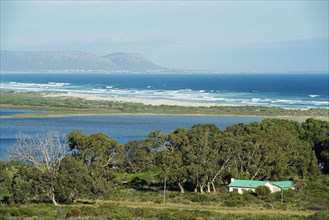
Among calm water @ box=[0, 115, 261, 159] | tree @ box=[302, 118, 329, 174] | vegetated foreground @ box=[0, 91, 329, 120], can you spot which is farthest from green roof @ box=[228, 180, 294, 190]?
vegetated foreground @ box=[0, 91, 329, 120]

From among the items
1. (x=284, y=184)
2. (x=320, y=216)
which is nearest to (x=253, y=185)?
(x=284, y=184)

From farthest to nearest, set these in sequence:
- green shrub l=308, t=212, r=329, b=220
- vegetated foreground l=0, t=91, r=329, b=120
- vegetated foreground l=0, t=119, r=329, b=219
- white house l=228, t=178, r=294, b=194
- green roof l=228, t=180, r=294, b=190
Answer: vegetated foreground l=0, t=91, r=329, b=120, green roof l=228, t=180, r=294, b=190, white house l=228, t=178, r=294, b=194, vegetated foreground l=0, t=119, r=329, b=219, green shrub l=308, t=212, r=329, b=220

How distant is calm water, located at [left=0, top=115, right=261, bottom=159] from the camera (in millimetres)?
67500

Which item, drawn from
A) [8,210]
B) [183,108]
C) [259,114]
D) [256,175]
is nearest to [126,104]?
[183,108]

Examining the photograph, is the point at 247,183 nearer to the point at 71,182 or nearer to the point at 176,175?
the point at 176,175

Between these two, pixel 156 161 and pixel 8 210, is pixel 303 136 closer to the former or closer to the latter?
pixel 156 161

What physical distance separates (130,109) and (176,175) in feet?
199

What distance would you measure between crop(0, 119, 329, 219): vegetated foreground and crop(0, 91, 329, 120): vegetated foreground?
39411mm

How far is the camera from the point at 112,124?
78.6m

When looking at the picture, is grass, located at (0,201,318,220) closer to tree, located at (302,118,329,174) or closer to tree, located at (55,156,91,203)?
tree, located at (55,156,91,203)

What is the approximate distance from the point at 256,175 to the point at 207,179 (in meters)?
4.41

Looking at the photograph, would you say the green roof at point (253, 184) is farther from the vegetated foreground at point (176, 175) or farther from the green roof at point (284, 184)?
the vegetated foreground at point (176, 175)

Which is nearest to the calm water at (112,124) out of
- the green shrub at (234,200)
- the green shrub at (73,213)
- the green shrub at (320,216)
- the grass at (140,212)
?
the green shrub at (234,200)

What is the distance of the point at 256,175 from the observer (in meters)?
42.0
